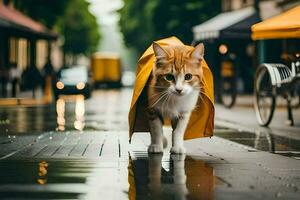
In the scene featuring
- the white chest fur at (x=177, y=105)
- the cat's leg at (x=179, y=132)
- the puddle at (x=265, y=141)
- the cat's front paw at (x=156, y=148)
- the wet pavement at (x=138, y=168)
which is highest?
the white chest fur at (x=177, y=105)

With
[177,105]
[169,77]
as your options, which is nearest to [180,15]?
[177,105]

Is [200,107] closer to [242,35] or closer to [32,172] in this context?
[32,172]

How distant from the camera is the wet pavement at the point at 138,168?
6.96 m

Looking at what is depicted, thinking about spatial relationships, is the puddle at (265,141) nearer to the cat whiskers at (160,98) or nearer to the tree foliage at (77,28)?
the cat whiskers at (160,98)

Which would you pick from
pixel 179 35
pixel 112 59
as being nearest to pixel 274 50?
pixel 179 35

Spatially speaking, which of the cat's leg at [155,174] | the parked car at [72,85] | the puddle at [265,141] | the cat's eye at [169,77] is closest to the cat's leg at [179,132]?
the cat's leg at [155,174]

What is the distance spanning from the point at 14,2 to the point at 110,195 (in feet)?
147

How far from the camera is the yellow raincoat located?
9.80m

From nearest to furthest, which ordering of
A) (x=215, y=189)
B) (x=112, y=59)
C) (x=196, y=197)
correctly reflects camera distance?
(x=196, y=197)
(x=215, y=189)
(x=112, y=59)

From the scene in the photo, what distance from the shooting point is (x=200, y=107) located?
33.1 ft

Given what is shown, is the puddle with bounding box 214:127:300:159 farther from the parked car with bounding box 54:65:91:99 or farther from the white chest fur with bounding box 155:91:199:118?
the parked car with bounding box 54:65:91:99

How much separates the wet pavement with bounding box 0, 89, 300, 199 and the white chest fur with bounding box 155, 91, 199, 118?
0.55m

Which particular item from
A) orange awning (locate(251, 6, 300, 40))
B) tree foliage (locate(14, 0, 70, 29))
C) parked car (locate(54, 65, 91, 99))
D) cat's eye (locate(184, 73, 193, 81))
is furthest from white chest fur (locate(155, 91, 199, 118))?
tree foliage (locate(14, 0, 70, 29))

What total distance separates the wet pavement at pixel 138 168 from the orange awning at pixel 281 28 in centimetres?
213
